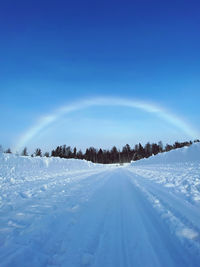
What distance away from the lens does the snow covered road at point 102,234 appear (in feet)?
6.24

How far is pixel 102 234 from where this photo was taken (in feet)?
8.17

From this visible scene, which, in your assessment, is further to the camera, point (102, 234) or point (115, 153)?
point (115, 153)

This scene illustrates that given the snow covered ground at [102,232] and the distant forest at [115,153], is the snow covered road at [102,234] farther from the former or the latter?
the distant forest at [115,153]

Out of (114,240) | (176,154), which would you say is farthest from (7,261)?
(176,154)

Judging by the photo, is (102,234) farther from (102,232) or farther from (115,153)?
(115,153)

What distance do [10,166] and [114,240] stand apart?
13.6 meters

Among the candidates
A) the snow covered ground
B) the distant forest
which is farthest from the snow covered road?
the distant forest

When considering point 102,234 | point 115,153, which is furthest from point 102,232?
point 115,153

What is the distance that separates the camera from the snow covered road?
1903 millimetres

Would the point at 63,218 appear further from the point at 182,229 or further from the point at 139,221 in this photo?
the point at 182,229

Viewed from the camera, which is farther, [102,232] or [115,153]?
[115,153]

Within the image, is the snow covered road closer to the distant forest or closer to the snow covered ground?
the snow covered ground

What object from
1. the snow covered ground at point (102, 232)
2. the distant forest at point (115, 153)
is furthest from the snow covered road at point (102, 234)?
the distant forest at point (115, 153)

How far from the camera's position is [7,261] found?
1.88m
